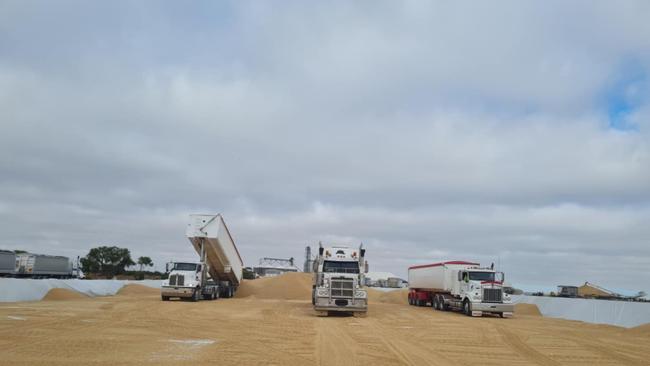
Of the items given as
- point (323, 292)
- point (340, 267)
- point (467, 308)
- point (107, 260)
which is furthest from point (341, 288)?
point (107, 260)

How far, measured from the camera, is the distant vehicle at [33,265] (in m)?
54.8

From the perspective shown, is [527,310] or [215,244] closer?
[215,244]

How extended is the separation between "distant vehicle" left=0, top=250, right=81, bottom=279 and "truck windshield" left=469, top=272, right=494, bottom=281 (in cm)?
4700

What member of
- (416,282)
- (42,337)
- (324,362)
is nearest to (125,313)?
(42,337)

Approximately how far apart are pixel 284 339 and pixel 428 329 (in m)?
7.35

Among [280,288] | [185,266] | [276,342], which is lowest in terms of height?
[280,288]

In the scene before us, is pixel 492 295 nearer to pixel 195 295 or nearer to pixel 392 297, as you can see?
pixel 195 295

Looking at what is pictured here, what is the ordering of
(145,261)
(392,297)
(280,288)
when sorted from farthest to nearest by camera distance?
(145,261) → (392,297) → (280,288)

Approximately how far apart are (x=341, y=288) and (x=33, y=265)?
44.8m

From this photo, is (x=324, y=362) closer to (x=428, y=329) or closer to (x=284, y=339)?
(x=284, y=339)

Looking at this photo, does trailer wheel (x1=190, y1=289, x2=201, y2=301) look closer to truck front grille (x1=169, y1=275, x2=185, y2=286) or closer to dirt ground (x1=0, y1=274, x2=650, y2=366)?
truck front grille (x1=169, y1=275, x2=185, y2=286)

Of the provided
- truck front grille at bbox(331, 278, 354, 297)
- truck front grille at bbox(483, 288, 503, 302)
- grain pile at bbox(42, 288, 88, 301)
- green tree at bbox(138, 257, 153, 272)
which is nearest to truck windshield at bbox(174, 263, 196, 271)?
grain pile at bbox(42, 288, 88, 301)

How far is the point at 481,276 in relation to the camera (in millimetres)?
32031

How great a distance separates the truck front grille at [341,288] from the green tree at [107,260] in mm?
72446
